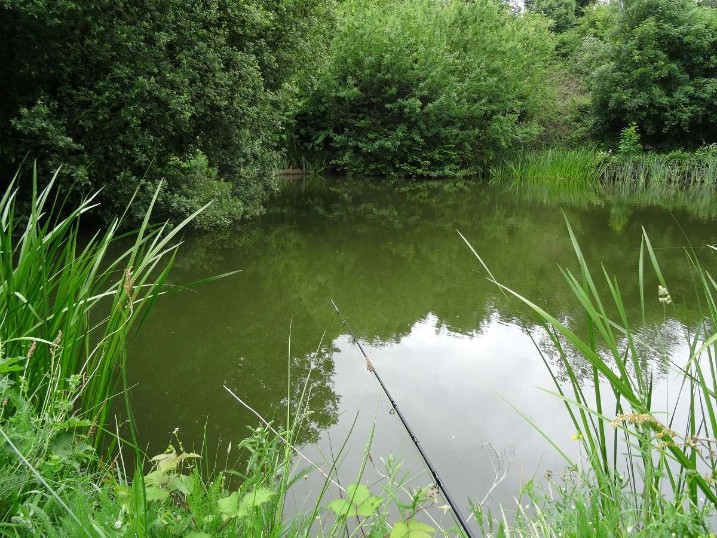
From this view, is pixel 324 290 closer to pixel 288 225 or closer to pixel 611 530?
pixel 288 225

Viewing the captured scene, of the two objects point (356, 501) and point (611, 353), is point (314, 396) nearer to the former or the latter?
point (356, 501)

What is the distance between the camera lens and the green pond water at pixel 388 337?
2297 mm

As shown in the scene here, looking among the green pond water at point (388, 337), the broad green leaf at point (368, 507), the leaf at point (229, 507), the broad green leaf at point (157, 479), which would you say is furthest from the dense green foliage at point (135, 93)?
the broad green leaf at point (368, 507)

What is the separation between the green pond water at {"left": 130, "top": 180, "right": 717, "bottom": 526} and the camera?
7.54 feet

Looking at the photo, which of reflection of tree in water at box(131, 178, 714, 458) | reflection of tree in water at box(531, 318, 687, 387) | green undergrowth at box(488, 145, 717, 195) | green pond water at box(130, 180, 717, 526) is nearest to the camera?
green pond water at box(130, 180, 717, 526)

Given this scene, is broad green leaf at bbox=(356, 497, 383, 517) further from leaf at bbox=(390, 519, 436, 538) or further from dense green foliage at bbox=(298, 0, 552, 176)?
dense green foliage at bbox=(298, 0, 552, 176)

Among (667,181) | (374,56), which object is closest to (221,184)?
(374,56)

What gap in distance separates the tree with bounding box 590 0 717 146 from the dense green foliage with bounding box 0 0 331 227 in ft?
38.4

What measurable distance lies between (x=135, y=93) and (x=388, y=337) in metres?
3.27

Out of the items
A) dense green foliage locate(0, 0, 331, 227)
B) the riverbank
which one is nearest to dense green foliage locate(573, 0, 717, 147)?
the riverbank

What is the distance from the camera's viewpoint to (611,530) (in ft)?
3.45

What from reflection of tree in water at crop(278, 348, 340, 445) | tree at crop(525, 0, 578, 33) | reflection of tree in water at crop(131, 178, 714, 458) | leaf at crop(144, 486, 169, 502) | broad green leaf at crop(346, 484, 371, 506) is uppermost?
tree at crop(525, 0, 578, 33)

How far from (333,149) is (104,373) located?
14.1 metres

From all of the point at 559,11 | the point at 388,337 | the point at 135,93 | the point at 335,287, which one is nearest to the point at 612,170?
the point at 335,287
